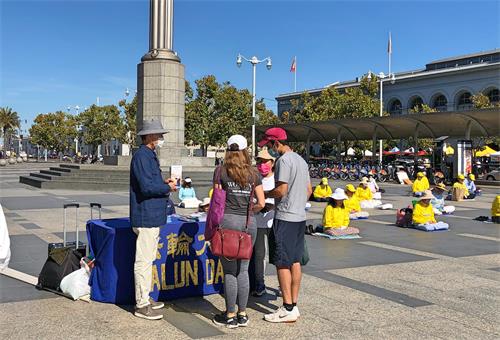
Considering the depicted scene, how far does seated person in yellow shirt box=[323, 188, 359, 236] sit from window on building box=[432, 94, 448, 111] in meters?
56.9

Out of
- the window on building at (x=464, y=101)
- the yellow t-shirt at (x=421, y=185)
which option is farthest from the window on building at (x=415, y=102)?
the yellow t-shirt at (x=421, y=185)

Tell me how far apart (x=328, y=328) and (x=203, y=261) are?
179cm

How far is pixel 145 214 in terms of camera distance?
16.8ft

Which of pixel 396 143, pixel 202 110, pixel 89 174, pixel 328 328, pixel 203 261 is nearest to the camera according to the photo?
pixel 328 328

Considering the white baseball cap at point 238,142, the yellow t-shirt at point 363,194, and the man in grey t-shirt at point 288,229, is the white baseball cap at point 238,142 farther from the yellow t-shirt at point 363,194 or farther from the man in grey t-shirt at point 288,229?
the yellow t-shirt at point 363,194

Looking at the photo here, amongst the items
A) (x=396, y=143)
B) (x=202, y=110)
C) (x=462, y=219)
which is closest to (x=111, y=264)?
(x=462, y=219)

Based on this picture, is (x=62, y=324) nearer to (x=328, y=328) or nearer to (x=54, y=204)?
(x=328, y=328)

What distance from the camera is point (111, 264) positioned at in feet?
18.2

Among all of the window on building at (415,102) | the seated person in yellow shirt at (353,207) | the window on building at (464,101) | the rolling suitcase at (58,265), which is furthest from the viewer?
the window on building at (415,102)

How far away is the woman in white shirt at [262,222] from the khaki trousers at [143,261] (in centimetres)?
121

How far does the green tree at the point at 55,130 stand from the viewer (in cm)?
9012

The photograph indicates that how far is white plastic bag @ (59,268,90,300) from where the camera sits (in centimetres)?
569

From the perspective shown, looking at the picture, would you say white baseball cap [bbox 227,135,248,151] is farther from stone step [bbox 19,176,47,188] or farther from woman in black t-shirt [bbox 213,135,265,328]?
stone step [bbox 19,176,47,188]

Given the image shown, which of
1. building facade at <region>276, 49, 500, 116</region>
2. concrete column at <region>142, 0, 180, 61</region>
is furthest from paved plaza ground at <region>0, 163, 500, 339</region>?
building facade at <region>276, 49, 500, 116</region>
